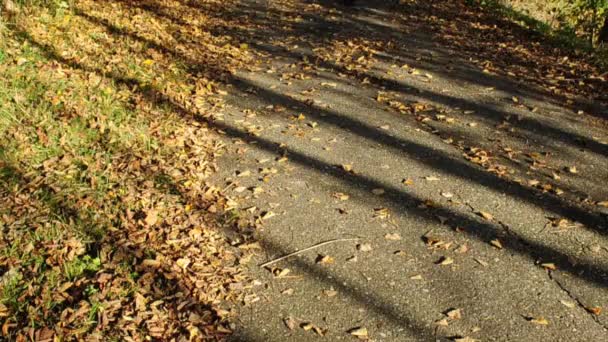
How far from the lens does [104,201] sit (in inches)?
182

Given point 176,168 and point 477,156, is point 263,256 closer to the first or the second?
point 176,168

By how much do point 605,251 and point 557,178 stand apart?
4.28ft

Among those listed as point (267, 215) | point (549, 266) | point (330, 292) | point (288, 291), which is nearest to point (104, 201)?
point (267, 215)

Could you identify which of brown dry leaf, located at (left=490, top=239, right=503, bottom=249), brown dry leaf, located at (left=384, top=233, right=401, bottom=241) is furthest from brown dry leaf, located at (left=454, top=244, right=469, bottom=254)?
brown dry leaf, located at (left=384, top=233, right=401, bottom=241)

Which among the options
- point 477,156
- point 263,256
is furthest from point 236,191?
point 477,156

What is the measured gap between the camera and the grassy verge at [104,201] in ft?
11.6

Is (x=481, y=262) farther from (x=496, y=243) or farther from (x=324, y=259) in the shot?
(x=324, y=259)

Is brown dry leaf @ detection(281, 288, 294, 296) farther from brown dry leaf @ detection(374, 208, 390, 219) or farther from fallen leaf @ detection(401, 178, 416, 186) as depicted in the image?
fallen leaf @ detection(401, 178, 416, 186)

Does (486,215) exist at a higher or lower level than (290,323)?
higher

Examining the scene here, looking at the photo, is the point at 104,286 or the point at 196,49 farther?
the point at 196,49

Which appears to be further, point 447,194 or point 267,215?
point 447,194

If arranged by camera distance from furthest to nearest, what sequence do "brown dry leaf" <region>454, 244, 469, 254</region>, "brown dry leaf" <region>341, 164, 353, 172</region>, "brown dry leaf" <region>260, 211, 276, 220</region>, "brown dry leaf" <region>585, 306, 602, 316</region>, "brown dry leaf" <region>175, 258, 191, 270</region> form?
"brown dry leaf" <region>341, 164, 353, 172</region>
"brown dry leaf" <region>260, 211, 276, 220</region>
"brown dry leaf" <region>454, 244, 469, 254</region>
"brown dry leaf" <region>175, 258, 191, 270</region>
"brown dry leaf" <region>585, 306, 602, 316</region>

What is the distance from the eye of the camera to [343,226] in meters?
4.70

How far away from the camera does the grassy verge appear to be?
352 cm
